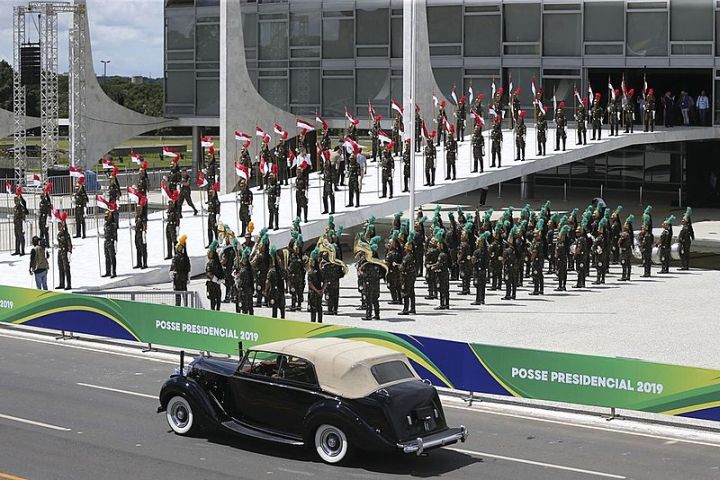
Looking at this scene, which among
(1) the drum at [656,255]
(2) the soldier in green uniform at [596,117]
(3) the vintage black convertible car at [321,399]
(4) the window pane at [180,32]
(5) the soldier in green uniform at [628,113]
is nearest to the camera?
(3) the vintage black convertible car at [321,399]

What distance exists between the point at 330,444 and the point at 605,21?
3472 centimetres

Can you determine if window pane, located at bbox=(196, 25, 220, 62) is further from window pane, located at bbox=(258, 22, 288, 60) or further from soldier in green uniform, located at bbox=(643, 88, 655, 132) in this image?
soldier in green uniform, located at bbox=(643, 88, 655, 132)

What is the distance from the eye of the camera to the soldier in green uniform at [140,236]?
29.8 metres

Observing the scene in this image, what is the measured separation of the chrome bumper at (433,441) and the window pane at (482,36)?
1375 inches

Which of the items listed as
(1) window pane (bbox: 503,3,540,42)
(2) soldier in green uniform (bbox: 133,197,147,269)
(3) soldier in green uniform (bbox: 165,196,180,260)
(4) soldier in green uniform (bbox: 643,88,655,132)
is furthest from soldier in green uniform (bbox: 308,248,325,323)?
(1) window pane (bbox: 503,3,540,42)

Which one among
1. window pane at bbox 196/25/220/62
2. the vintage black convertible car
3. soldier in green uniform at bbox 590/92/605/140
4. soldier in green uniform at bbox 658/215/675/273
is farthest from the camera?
window pane at bbox 196/25/220/62

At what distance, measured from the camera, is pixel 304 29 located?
5075 centimetres

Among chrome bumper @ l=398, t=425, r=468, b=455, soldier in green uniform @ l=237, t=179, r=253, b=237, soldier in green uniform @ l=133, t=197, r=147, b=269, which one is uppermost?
soldier in green uniform @ l=237, t=179, r=253, b=237

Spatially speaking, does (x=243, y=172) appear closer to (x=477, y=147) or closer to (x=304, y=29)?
(x=477, y=147)

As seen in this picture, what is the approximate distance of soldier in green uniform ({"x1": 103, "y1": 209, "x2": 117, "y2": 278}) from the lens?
29.4 meters

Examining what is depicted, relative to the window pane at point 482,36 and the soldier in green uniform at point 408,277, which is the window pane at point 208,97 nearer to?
the window pane at point 482,36

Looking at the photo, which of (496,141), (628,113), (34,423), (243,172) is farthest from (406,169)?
(34,423)

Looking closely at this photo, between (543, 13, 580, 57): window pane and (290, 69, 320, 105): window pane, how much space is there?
925cm

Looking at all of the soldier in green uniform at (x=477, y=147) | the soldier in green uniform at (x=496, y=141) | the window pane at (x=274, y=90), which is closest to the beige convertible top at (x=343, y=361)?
the soldier in green uniform at (x=477, y=147)
